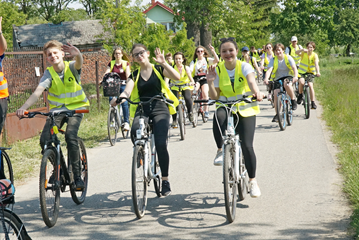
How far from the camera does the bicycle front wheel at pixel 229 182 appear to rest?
487 cm

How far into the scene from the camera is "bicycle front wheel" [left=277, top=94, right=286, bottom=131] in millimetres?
11094

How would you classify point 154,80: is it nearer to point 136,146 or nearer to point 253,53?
point 136,146

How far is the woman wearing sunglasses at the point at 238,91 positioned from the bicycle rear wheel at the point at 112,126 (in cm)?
466

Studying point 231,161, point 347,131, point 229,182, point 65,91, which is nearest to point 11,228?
point 229,182

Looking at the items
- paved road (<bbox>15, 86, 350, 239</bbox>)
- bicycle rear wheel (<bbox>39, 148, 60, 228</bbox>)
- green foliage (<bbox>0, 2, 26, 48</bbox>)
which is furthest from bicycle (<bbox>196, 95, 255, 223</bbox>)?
green foliage (<bbox>0, 2, 26, 48</bbox>)

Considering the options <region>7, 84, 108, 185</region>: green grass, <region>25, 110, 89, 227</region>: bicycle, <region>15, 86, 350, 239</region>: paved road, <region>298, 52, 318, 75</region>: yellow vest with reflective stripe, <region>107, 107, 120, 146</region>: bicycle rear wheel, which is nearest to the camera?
<region>15, 86, 350, 239</region>: paved road

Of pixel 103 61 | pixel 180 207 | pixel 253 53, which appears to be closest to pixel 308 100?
pixel 180 207

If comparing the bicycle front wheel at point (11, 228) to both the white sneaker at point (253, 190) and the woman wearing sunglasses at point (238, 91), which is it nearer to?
the woman wearing sunglasses at point (238, 91)

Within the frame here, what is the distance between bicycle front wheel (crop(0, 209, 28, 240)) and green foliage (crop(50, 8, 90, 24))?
62693 millimetres

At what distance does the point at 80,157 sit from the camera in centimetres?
596

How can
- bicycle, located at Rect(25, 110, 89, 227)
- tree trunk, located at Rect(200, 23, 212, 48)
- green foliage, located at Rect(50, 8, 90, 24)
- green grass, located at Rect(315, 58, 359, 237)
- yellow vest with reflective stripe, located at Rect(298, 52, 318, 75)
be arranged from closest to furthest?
bicycle, located at Rect(25, 110, 89, 227) < green grass, located at Rect(315, 58, 359, 237) < yellow vest with reflective stripe, located at Rect(298, 52, 318, 75) < tree trunk, located at Rect(200, 23, 212, 48) < green foliage, located at Rect(50, 8, 90, 24)

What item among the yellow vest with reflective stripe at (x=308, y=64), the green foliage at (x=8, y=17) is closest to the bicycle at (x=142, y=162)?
the yellow vest with reflective stripe at (x=308, y=64)

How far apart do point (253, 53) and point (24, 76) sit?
14.7 metres

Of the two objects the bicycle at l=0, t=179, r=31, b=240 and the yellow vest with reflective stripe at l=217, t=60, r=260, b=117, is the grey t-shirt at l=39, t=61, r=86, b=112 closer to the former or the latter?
the yellow vest with reflective stripe at l=217, t=60, r=260, b=117
